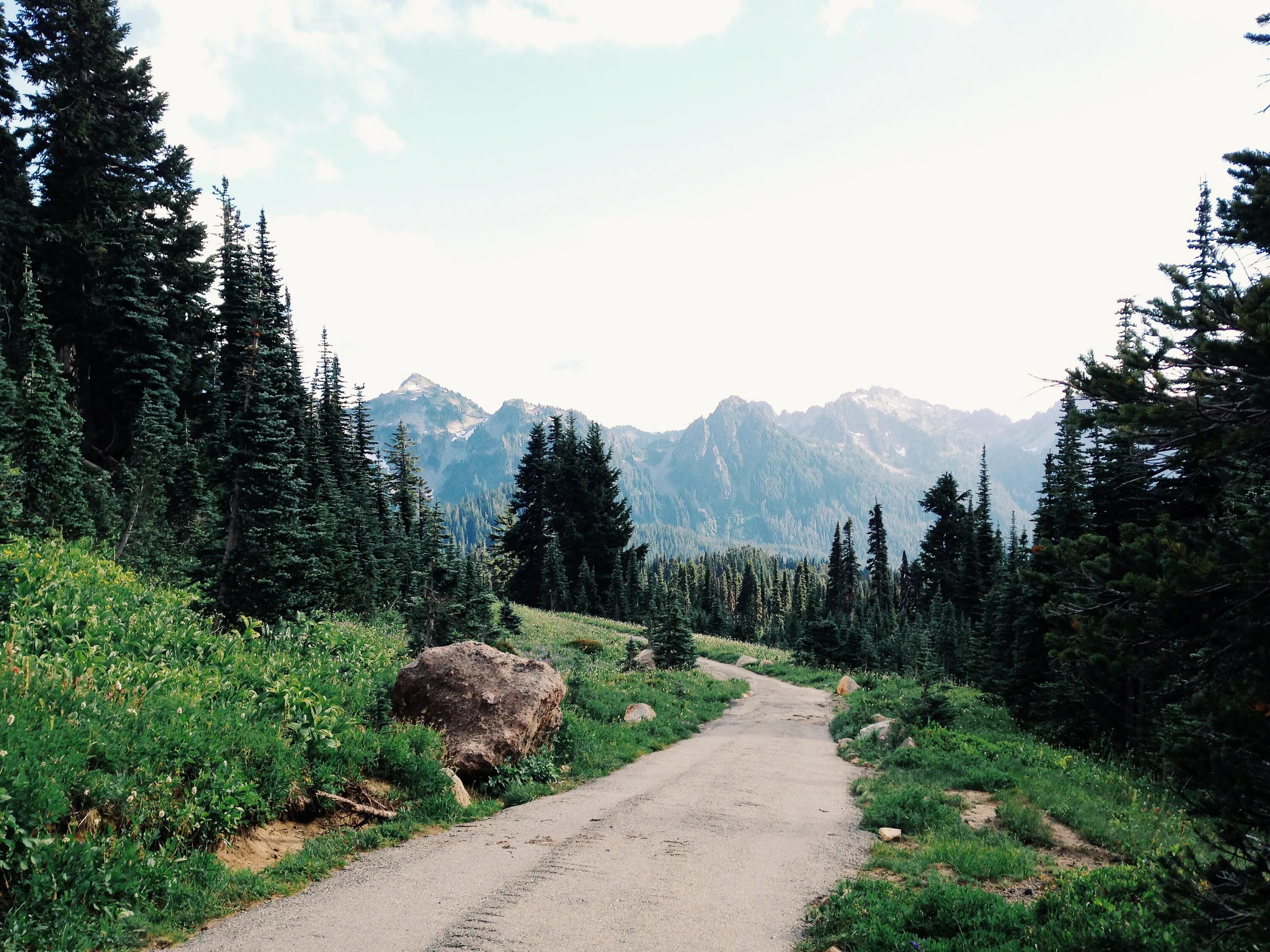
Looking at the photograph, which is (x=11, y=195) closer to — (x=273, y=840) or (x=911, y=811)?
(x=273, y=840)

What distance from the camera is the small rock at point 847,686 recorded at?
3180cm

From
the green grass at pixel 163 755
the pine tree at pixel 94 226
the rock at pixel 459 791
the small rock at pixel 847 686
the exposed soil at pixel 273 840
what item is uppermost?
the pine tree at pixel 94 226

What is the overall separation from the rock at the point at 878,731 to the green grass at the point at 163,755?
7.89 meters

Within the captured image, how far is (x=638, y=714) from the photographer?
20.0 metres

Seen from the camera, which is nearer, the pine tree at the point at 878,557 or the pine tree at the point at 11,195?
the pine tree at the point at 11,195

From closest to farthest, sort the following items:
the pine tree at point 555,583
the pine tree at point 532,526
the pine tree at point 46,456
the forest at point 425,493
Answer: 1. the forest at point 425,493
2. the pine tree at point 46,456
3. the pine tree at point 555,583
4. the pine tree at point 532,526

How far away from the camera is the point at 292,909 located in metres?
7.10

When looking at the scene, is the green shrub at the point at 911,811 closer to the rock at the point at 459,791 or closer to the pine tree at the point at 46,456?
the rock at the point at 459,791

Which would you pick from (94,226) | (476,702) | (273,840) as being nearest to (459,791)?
(476,702)

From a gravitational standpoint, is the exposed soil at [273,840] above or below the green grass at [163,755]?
below

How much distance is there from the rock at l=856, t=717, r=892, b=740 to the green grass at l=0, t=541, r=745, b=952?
789cm

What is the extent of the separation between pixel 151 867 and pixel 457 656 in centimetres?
675

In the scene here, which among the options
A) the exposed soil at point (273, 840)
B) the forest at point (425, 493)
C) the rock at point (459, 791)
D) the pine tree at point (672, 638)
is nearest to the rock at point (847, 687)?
the forest at point (425, 493)

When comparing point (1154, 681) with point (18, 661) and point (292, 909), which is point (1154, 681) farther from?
point (18, 661)
